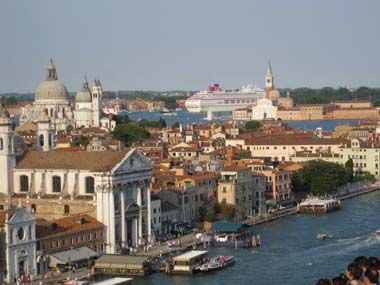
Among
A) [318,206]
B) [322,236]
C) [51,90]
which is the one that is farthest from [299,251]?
[51,90]

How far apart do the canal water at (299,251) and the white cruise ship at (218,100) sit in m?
101

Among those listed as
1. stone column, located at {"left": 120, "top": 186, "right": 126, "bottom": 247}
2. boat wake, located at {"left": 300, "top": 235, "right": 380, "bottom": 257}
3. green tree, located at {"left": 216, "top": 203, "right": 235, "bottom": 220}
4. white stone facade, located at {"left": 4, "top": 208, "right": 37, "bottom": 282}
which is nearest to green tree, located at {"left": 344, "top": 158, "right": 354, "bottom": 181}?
green tree, located at {"left": 216, "top": 203, "right": 235, "bottom": 220}

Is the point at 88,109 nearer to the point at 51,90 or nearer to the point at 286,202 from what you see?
the point at 51,90

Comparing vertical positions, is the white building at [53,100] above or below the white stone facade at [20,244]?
above

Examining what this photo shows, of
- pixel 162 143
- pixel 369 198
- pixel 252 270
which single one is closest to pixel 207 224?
pixel 252 270

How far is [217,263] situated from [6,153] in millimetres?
6664

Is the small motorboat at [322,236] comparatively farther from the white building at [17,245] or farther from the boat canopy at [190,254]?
the white building at [17,245]

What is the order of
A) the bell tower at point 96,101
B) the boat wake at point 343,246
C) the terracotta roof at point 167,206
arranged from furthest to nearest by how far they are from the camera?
the bell tower at point 96,101 < the terracotta roof at point 167,206 < the boat wake at point 343,246

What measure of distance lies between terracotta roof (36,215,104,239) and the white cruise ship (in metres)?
107

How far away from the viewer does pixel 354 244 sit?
77.1ft

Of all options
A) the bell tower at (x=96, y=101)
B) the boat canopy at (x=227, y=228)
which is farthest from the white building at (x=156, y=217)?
the bell tower at (x=96, y=101)

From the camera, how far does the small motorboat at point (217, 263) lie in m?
20.8

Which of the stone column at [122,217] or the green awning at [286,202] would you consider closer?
the stone column at [122,217]

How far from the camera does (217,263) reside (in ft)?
Result: 69.0
